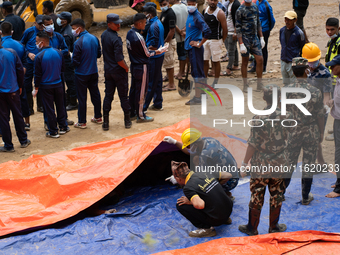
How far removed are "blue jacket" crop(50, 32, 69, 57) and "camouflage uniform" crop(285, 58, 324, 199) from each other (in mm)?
4469

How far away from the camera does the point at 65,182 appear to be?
13.7 feet

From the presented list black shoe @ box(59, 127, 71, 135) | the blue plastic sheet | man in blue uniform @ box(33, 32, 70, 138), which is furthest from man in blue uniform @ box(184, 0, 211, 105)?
the blue plastic sheet

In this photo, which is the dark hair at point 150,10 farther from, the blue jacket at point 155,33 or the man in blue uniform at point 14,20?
the man in blue uniform at point 14,20

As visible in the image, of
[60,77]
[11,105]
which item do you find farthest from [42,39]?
[11,105]

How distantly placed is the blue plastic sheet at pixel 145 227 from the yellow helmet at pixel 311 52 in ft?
5.14

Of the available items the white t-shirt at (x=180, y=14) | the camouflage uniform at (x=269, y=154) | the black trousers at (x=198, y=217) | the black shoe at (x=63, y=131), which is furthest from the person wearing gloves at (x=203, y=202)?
the white t-shirt at (x=180, y=14)

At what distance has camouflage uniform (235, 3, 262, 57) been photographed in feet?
24.1

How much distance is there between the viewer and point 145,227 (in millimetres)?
Result: 3830

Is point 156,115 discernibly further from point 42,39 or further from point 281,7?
point 281,7

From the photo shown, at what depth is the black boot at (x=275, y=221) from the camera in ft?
11.4

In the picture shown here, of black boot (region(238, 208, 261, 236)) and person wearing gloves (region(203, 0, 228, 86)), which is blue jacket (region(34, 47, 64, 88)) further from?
black boot (region(238, 208, 261, 236))

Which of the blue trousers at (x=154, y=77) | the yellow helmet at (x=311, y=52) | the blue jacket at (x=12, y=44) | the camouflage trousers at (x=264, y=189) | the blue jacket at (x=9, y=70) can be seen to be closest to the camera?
the camouflage trousers at (x=264, y=189)

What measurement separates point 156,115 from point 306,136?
3931 millimetres

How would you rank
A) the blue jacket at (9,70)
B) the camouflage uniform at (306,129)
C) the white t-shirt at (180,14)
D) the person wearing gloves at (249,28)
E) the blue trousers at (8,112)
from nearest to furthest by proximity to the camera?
the camouflage uniform at (306,129) → the blue jacket at (9,70) → the blue trousers at (8,112) → the person wearing gloves at (249,28) → the white t-shirt at (180,14)
